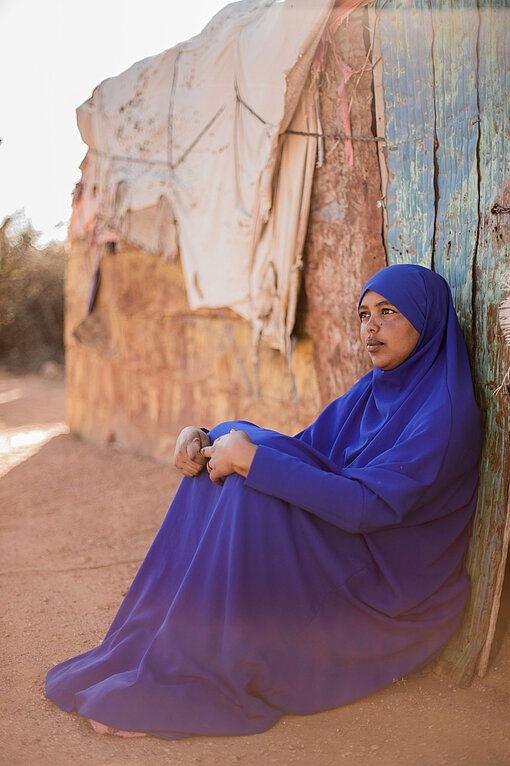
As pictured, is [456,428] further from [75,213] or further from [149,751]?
[75,213]

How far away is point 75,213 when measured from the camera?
18.9 ft

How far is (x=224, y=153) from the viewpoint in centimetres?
387

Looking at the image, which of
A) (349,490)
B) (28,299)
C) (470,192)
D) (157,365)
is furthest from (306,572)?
(28,299)

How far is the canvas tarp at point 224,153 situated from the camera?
130 inches

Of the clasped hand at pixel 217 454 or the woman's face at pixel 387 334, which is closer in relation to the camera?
the clasped hand at pixel 217 454

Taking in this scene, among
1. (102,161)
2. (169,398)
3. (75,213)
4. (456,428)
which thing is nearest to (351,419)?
(456,428)

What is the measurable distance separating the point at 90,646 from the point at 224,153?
2.75 meters

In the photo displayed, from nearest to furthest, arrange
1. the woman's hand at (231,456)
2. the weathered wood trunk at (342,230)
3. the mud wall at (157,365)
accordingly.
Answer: the woman's hand at (231,456)
the weathered wood trunk at (342,230)
the mud wall at (157,365)

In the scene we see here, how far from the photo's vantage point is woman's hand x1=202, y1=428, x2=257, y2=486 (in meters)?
1.81

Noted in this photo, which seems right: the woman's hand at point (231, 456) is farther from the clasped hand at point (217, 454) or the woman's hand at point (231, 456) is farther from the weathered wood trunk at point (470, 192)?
the weathered wood trunk at point (470, 192)

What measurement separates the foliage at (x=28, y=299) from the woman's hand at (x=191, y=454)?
9.05 meters

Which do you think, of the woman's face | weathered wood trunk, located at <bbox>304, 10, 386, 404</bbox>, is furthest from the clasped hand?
weathered wood trunk, located at <bbox>304, 10, 386, 404</bbox>

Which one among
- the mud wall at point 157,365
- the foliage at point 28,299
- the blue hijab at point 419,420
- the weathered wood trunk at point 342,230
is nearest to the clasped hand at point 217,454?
the blue hijab at point 419,420

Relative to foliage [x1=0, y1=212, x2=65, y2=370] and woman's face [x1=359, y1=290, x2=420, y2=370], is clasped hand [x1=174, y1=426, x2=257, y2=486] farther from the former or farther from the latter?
foliage [x1=0, y1=212, x2=65, y2=370]
